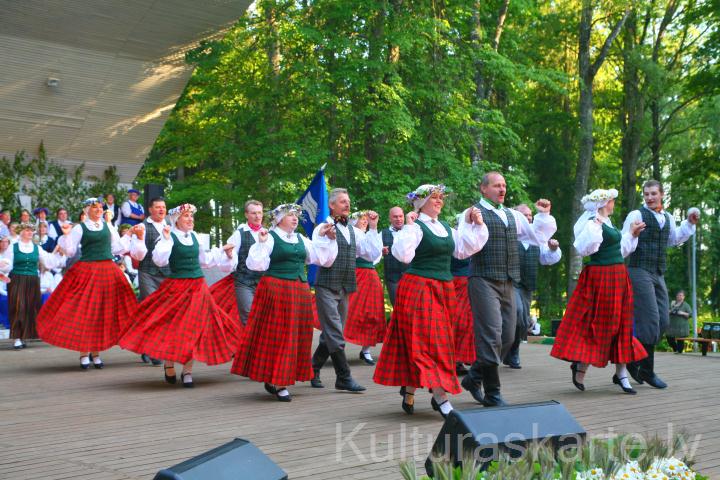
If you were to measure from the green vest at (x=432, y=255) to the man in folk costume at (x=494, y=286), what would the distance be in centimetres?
30

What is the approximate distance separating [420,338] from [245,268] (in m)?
3.48

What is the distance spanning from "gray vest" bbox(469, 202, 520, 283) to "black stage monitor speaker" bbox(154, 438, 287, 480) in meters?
3.67

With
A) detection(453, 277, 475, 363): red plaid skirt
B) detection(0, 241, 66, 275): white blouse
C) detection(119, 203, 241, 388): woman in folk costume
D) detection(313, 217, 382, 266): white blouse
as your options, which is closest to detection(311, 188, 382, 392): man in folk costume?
detection(313, 217, 382, 266): white blouse

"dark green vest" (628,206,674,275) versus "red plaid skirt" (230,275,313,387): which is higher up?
"dark green vest" (628,206,674,275)

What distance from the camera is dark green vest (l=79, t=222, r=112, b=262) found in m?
9.42

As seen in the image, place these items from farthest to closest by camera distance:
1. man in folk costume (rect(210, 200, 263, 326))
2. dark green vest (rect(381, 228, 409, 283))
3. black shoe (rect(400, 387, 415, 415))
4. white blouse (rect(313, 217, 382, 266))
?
dark green vest (rect(381, 228, 409, 283)), man in folk costume (rect(210, 200, 263, 326)), white blouse (rect(313, 217, 382, 266)), black shoe (rect(400, 387, 415, 415))

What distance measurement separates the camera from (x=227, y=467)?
10.0 feet

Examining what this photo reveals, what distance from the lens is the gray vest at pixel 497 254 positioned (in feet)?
22.0

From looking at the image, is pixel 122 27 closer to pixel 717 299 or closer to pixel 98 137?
pixel 98 137

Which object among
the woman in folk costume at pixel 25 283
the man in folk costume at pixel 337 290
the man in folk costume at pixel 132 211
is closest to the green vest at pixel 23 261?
the woman in folk costume at pixel 25 283

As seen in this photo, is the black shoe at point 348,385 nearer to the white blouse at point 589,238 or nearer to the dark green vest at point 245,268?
the dark green vest at point 245,268

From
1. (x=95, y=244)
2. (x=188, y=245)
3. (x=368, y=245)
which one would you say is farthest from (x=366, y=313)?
(x=95, y=244)

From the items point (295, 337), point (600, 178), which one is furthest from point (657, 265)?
point (600, 178)

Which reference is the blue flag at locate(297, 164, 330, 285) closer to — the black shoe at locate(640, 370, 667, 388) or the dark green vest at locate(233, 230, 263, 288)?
the dark green vest at locate(233, 230, 263, 288)
